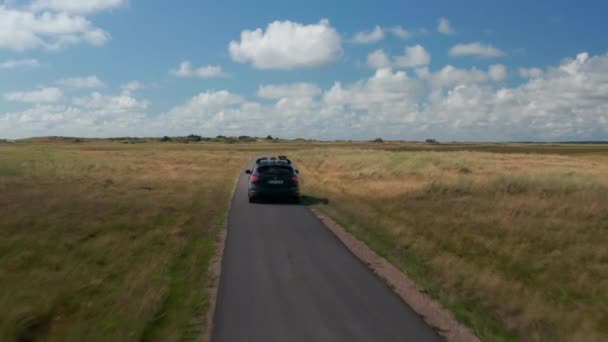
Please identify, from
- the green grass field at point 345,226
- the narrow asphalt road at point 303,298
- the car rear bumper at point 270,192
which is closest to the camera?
the narrow asphalt road at point 303,298

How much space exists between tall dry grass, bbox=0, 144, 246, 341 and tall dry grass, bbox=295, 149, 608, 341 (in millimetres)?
3898

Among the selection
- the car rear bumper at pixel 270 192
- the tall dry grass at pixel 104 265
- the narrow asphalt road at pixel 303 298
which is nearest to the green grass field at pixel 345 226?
the tall dry grass at pixel 104 265

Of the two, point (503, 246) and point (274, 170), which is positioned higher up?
point (274, 170)

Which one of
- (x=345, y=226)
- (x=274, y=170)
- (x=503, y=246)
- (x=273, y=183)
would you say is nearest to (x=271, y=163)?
(x=274, y=170)

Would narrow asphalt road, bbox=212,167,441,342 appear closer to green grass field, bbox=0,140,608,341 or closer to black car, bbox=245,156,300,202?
green grass field, bbox=0,140,608,341

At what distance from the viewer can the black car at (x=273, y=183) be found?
20.1m

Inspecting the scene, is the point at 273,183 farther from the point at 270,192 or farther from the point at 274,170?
the point at 274,170

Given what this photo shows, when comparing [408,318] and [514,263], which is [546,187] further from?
[408,318]

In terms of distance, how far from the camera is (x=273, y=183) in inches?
795

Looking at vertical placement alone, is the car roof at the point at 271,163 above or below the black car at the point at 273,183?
above

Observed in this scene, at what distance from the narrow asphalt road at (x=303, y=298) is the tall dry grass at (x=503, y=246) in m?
0.98

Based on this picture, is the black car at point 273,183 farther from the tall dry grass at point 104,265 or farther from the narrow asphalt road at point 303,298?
the narrow asphalt road at point 303,298

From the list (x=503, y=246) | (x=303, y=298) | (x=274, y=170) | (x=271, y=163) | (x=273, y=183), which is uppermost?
(x=271, y=163)

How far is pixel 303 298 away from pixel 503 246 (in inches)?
266
